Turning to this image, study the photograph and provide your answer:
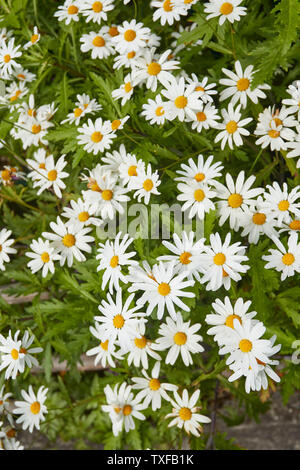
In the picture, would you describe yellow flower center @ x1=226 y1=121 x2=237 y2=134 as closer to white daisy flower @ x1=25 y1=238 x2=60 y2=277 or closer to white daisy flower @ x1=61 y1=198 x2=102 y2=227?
white daisy flower @ x1=61 y1=198 x2=102 y2=227

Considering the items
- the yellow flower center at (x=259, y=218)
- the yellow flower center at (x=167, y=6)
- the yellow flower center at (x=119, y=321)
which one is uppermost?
the yellow flower center at (x=167, y=6)

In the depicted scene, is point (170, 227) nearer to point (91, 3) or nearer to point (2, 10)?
point (91, 3)

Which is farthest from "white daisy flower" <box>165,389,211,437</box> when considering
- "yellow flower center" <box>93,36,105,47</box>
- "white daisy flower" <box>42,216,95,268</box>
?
"yellow flower center" <box>93,36,105,47</box>

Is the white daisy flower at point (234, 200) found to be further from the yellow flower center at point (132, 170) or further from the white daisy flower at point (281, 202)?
the yellow flower center at point (132, 170)

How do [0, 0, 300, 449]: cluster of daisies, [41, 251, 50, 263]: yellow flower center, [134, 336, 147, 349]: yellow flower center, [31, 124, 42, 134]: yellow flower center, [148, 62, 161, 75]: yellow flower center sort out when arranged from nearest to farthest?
[0, 0, 300, 449]: cluster of daisies
[134, 336, 147, 349]: yellow flower center
[148, 62, 161, 75]: yellow flower center
[41, 251, 50, 263]: yellow flower center
[31, 124, 42, 134]: yellow flower center

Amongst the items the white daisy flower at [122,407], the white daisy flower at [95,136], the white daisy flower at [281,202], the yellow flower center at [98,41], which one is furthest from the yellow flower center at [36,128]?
the white daisy flower at [122,407]

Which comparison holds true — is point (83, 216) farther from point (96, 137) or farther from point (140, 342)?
point (140, 342)

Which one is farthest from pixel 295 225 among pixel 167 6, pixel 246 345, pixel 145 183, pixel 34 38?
pixel 34 38
